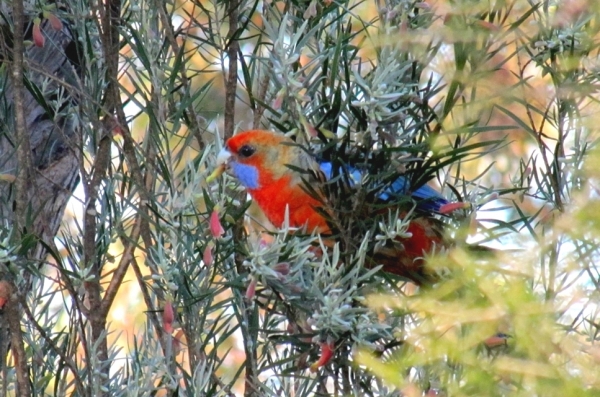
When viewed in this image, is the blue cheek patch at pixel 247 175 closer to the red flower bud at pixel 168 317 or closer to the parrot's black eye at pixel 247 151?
the parrot's black eye at pixel 247 151

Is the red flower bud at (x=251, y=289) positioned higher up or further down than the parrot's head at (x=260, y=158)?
further down

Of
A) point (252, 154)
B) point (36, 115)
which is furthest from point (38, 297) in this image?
point (252, 154)

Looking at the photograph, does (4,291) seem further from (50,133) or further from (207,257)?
(50,133)

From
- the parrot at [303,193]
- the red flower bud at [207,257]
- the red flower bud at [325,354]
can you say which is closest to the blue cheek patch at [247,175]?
the parrot at [303,193]

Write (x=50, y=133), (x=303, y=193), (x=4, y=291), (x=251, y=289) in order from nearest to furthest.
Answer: (x=251, y=289) < (x=4, y=291) < (x=50, y=133) < (x=303, y=193)

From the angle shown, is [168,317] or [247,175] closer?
[168,317]

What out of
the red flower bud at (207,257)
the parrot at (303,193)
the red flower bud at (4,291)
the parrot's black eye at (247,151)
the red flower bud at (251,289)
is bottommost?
the red flower bud at (251,289)

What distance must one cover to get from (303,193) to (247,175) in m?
0.35

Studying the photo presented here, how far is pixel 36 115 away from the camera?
7.23ft

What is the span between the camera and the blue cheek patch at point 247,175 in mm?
2335

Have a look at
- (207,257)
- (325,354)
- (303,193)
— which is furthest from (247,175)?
(325,354)

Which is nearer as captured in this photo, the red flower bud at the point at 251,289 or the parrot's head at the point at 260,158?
the red flower bud at the point at 251,289

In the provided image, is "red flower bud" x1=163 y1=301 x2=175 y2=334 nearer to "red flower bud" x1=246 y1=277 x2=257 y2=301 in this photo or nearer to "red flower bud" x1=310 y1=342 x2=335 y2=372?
"red flower bud" x1=246 y1=277 x2=257 y2=301

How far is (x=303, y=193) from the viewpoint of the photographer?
6.86 ft
